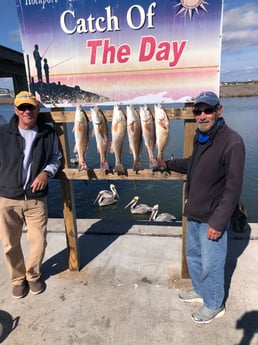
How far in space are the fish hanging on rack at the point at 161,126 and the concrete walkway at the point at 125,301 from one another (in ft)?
5.65

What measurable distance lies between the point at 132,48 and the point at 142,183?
1043 centimetres

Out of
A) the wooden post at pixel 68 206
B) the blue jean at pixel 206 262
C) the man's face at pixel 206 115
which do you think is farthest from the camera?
the wooden post at pixel 68 206

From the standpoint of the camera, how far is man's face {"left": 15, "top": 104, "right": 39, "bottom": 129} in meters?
2.97

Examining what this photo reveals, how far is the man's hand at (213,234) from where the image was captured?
2.58m

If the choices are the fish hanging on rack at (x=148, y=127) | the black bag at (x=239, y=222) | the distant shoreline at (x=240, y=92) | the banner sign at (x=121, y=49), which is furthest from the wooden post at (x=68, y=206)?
the distant shoreline at (x=240, y=92)

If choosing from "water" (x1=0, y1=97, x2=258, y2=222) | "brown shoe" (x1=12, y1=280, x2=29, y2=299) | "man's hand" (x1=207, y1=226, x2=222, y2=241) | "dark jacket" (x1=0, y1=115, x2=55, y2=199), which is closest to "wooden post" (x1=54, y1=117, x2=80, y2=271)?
"dark jacket" (x1=0, y1=115, x2=55, y2=199)

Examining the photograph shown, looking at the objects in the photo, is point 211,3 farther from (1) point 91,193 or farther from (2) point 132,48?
(1) point 91,193

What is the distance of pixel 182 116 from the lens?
307 centimetres

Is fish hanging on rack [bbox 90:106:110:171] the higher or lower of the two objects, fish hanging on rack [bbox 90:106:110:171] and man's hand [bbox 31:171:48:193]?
the higher

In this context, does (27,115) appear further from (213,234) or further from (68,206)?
(213,234)

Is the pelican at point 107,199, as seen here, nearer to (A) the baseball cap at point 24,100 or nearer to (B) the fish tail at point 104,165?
(B) the fish tail at point 104,165

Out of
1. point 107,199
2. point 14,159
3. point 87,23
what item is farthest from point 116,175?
point 107,199

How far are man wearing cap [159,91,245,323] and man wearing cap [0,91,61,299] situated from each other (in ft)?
4.23

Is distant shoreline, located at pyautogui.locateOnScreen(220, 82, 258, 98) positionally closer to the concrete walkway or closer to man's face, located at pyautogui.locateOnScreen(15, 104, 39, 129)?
the concrete walkway
